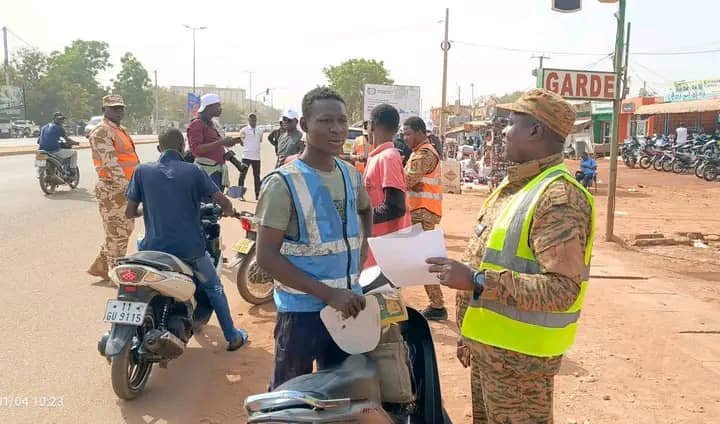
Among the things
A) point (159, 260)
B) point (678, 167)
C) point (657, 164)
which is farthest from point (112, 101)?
point (657, 164)

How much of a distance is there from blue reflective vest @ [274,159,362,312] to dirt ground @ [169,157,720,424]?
4.90ft

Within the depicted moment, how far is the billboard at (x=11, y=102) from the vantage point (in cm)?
5331

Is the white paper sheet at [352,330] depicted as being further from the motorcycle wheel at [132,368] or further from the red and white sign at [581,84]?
the red and white sign at [581,84]

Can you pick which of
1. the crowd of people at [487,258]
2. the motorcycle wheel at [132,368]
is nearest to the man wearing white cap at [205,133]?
the motorcycle wheel at [132,368]

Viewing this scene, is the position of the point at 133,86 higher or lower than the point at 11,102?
higher

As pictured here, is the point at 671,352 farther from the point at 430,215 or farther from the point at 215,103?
the point at 215,103

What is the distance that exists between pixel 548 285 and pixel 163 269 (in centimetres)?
272

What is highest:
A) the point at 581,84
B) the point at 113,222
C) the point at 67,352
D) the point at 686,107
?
the point at 686,107

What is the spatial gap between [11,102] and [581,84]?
59297 millimetres

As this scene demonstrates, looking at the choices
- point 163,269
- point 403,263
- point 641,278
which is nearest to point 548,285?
point 403,263

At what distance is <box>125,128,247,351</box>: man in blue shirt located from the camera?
160 inches

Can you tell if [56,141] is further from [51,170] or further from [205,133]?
[205,133]

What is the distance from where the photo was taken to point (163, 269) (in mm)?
3818

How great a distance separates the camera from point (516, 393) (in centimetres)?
213
